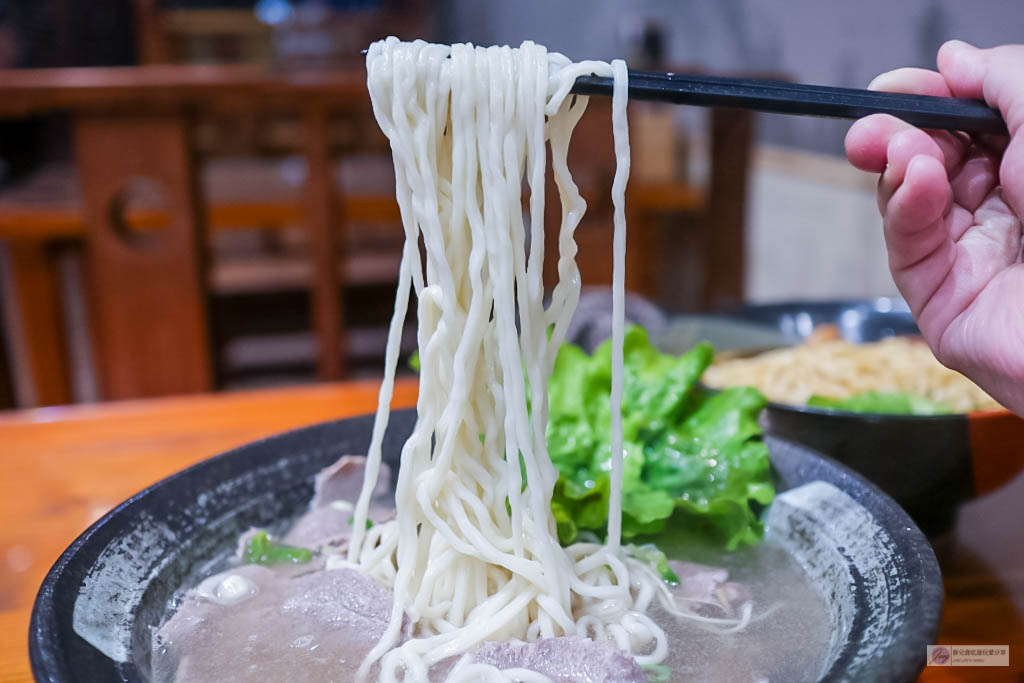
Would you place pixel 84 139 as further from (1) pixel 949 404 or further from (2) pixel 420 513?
(1) pixel 949 404

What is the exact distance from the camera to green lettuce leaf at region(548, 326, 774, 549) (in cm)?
101

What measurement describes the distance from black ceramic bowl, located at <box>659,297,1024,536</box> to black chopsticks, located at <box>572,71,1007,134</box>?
35 cm

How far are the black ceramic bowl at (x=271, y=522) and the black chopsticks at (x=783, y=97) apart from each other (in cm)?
39

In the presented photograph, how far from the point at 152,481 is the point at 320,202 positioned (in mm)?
2019

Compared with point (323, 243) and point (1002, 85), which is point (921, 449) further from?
point (323, 243)

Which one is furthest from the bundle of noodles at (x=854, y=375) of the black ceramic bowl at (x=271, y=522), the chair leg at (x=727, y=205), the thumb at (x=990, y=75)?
the chair leg at (x=727, y=205)

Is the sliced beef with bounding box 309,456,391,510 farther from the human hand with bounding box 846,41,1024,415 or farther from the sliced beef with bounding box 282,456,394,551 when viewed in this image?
the human hand with bounding box 846,41,1024,415

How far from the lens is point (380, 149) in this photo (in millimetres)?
4922

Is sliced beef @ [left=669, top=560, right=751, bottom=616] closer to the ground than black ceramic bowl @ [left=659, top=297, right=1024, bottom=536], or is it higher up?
closer to the ground

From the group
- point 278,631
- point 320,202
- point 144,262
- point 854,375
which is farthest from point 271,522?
point 320,202

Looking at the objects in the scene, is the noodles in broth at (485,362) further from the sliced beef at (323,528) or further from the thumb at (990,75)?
the thumb at (990,75)

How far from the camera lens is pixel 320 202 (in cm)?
320

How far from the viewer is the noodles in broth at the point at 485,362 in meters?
0.84

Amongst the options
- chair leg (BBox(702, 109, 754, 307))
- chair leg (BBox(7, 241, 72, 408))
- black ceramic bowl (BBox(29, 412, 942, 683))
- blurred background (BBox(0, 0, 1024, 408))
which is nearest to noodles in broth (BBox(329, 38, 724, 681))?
black ceramic bowl (BBox(29, 412, 942, 683))
